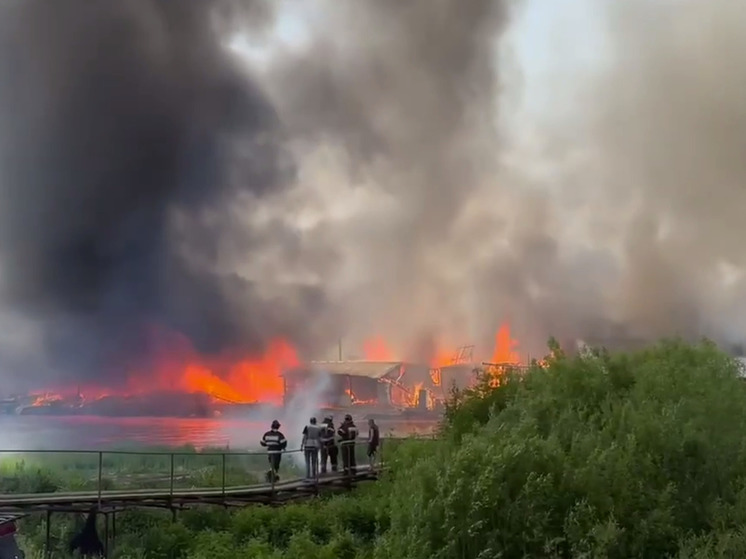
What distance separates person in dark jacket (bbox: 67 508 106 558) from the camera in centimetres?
1558

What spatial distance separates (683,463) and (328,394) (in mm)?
40098

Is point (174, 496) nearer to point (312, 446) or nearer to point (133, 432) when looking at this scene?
point (312, 446)

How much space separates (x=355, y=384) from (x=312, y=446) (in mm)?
32153

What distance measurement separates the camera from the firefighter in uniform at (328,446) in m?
19.0

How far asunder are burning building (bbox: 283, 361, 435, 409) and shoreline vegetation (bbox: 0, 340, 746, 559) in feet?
107

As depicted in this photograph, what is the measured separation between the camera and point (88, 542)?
15.7m

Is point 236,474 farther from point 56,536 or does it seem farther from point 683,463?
point 683,463

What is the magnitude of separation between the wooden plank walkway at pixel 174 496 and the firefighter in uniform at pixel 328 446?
403 millimetres

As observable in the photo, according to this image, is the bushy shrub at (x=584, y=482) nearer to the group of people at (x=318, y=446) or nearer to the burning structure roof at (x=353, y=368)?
the group of people at (x=318, y=446)

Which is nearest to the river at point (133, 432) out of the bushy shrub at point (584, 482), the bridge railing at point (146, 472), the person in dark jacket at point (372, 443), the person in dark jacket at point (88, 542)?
the bridge railing at point (146, 472)

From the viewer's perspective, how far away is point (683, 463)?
10.7m

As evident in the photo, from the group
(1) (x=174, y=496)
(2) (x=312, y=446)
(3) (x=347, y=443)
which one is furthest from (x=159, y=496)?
(3) (x=347, y=443)

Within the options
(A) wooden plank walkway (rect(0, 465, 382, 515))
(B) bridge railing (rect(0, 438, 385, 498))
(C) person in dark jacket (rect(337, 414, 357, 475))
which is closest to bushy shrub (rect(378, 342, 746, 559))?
(A) wooden plank walkway (rect(0, 465, 382, 515))

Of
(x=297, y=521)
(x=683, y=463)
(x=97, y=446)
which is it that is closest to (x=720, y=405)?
(x=683, y=463)
